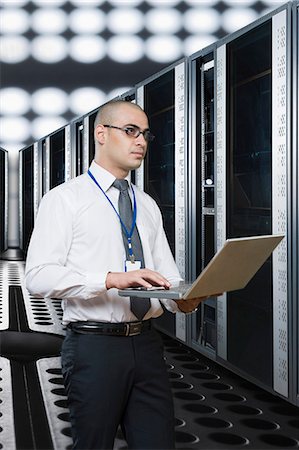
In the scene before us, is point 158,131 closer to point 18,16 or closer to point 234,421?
point 234,421

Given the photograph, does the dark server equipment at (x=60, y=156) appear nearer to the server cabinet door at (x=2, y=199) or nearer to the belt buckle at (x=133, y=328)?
the server cabinet door at (x=2, y=199)

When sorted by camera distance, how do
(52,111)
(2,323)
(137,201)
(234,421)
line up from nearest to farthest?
(137,201) → (234,421) → (2,323) → (52,111)

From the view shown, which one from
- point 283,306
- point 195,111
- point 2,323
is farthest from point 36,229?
point 2,323

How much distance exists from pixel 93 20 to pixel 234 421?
335 inches

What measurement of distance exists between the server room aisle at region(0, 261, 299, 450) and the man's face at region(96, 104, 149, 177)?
59.2 inches

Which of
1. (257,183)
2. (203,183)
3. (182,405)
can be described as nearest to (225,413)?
(182,405)

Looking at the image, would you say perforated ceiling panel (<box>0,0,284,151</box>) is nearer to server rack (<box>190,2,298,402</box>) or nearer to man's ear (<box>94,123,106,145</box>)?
server rack (<box>190,2,298,402</box>)

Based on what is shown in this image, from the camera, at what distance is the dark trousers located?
1.84 metres

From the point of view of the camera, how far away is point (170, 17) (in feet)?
34.3

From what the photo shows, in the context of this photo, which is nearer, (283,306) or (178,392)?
(283,306)

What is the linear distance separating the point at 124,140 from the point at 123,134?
0.02 metres

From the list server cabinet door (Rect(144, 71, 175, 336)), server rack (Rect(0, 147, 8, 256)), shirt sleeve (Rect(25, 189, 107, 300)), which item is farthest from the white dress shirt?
server rack (Rect(0, 147, 8, 256))

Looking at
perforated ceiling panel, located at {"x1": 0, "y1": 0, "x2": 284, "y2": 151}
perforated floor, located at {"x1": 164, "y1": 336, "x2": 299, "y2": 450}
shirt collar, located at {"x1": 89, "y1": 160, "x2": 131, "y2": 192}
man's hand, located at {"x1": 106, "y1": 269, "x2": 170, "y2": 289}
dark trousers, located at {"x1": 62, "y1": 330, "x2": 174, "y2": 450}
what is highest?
perforated ceiling panel, located at {"x1": 0, "y1": 0, "x2": 284, "y2": 151}

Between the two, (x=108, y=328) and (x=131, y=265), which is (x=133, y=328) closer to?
(x=108, y=328)
